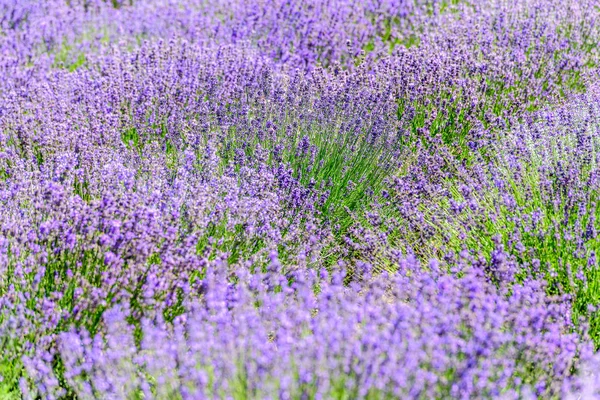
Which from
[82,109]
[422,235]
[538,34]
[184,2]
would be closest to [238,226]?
[422,235]

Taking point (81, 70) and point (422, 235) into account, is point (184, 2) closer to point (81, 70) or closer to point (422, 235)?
point (81, 70)

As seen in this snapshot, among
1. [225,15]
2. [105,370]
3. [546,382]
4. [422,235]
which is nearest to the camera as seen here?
[105,370]

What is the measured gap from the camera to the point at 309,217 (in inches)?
122

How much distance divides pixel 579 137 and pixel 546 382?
5.16ft

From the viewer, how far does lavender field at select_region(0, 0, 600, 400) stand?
1.99 metres

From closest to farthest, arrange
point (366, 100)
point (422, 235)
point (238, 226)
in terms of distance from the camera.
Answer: point (238, 226) → point (422, 235) → point (366, 100)

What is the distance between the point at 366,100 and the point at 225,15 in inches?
118

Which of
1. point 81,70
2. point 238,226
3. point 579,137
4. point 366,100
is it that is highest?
point 579,137

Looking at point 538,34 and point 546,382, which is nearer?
point 546,382

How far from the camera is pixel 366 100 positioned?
3.95 m

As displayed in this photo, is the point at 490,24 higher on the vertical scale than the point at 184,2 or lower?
higher

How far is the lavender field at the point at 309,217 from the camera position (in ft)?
6.52

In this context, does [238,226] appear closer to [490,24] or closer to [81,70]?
[81,70]

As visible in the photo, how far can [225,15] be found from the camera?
645cm
